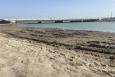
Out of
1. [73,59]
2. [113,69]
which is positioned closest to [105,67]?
[113,69]

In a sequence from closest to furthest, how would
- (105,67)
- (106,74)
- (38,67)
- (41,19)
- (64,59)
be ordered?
(106,74)
(38,67)
(105,67)
(64,59)
(41,19)

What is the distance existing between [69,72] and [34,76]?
1.19m

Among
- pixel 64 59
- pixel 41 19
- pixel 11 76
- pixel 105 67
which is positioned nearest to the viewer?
pixel 11 76

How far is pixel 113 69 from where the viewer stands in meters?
8.47

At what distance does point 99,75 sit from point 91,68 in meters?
0.91

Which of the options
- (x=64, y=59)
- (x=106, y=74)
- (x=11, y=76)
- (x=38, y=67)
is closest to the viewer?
(x=11, y=76)

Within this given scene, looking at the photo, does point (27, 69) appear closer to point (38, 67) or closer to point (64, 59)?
point (38, 67)

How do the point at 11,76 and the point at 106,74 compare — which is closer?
the point at 11,76

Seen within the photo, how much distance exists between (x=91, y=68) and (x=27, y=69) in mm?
2216

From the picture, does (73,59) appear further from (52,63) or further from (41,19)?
(41,19)

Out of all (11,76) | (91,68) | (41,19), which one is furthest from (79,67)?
(41,19)

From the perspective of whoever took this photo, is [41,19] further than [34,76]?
Yes

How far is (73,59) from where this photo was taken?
32.8 ft

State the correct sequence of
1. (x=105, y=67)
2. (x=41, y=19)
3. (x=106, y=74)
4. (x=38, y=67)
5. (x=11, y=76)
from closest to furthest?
1. (x=11, y=76)
2. (x=106, y=74)
3. (x=38, y=67)
4. (x=105, y=67)
5. (x=41, y=19)
